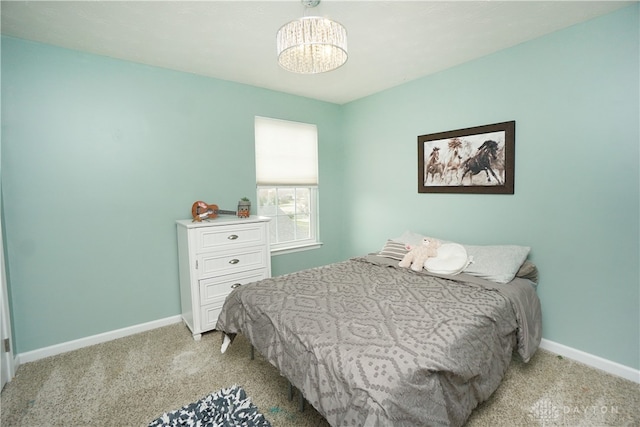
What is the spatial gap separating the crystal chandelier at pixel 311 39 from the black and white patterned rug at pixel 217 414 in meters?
2.03

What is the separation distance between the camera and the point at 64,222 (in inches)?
94.9

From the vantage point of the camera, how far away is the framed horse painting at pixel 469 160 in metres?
2.50

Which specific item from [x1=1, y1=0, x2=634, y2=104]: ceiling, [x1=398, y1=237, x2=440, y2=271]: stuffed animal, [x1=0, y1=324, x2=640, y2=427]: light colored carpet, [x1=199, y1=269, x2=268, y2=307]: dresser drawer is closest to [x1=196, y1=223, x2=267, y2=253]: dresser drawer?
[x1=199, y1=269, x2=268, y2=307]: dresser drawer

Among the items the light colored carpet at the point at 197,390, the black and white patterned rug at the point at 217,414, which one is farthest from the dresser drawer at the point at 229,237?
the black and white patterned rug at the point at 217,414

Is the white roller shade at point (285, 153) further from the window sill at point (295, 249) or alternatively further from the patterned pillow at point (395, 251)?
the patterned pillow at point (395, 251)

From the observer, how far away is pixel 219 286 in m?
2.70

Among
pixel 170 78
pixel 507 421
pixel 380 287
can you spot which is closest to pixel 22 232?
pixel 170 78

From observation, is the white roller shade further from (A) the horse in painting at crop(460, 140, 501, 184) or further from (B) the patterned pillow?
(A) the horse in painting at crop(460, 140, 501, 184)

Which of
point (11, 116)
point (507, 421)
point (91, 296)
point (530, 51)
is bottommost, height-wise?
point (507, 421)

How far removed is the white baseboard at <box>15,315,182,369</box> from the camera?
231cm

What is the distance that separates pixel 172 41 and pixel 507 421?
3.28 metres

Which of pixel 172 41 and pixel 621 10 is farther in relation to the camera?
pixel 172 41

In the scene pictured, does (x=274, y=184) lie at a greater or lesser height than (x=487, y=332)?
greater

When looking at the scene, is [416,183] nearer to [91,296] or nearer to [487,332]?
[487,332]
